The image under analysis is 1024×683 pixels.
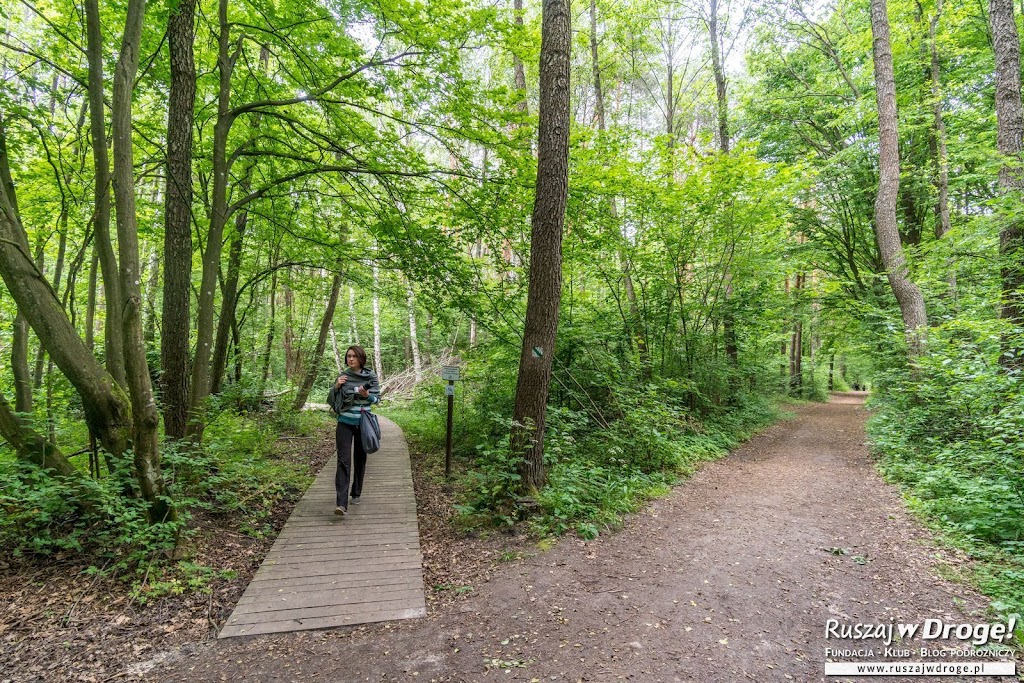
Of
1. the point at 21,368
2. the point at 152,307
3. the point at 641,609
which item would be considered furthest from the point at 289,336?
the point at 641,609

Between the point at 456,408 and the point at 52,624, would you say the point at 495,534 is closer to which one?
the point at 52,624

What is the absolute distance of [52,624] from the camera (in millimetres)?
3000

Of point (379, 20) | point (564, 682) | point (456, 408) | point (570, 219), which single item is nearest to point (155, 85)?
point (379, 20)

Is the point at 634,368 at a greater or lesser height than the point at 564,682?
greater

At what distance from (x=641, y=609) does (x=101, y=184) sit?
5.50 metres

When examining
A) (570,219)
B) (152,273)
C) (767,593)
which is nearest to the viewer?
(767,593)

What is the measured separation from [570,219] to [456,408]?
491 centimetres

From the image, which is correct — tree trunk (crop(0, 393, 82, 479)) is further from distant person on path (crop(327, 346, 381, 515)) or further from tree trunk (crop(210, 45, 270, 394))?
tree trunk (crop(210, 45, 270, 394))

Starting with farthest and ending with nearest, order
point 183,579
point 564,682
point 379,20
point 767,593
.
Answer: point 379,20, point 183,579, point 767,593, point 564,682

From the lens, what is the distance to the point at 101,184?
364 cm

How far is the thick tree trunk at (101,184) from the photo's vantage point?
3.44 metres

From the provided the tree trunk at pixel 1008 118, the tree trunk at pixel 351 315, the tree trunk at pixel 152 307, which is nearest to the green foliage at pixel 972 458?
Answer: the tree trunk at pixel 1008 118

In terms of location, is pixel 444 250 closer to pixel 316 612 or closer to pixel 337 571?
pixel 337 571

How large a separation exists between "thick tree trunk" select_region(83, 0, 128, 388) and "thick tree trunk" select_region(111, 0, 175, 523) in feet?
0.36
